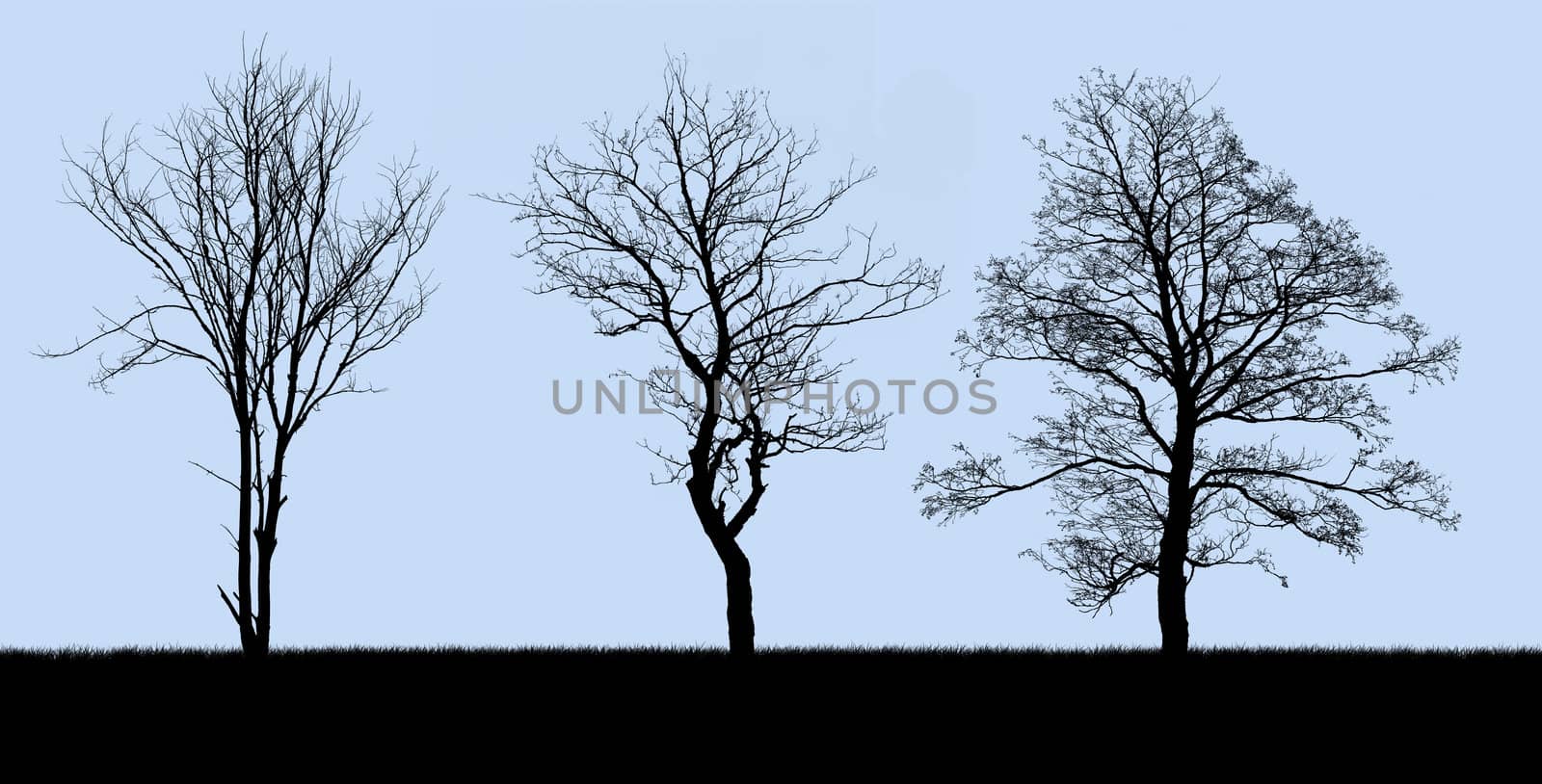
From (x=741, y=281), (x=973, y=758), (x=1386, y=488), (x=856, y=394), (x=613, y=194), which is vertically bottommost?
(x=973, y=758)

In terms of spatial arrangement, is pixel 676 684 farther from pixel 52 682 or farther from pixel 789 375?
pixel 52 682

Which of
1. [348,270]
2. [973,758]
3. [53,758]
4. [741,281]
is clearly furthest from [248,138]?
[973,758]

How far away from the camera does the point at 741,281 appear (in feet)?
63.0

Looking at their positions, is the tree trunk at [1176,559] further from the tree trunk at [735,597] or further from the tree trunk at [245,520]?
the tree trunk at [245,520]

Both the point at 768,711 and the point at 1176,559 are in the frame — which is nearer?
the point at 768,711

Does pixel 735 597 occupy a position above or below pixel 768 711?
above

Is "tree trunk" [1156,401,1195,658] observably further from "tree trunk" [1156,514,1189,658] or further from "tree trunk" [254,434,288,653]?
"tree trunk" [254,434,288,653]

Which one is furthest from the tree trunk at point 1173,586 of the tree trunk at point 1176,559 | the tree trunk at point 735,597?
the tree trunk at point 735,597

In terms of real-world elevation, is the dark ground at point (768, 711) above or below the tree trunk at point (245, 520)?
below

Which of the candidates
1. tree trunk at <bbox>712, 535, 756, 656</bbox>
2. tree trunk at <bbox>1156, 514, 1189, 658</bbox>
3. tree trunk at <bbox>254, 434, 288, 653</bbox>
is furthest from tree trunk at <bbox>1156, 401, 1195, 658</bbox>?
tree trunk at <bbox>254, 434, 288, 653</bbox>

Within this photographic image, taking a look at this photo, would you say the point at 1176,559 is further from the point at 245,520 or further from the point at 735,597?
the point at 245,520

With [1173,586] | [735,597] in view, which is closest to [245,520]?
[735,597]

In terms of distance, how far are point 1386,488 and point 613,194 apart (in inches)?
487

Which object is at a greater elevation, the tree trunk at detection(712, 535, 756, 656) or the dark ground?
the tree trunk at detection(712, 535, 756, 656)
